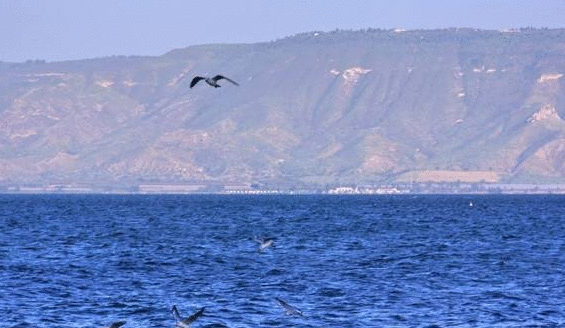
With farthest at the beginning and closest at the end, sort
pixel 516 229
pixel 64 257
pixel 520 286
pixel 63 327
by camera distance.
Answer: pixel 516 229, pixel 64 257, pixel 520 286, pixel 63 327

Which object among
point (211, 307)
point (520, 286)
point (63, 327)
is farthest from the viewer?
point (520, 286)

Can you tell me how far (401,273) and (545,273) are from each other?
6556 mm

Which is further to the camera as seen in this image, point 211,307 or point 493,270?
point 493,270

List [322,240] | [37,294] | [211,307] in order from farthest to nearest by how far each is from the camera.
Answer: [322,240]
[37,294]
[211,307]

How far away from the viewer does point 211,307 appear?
176 feet

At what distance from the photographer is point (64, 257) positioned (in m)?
81.2

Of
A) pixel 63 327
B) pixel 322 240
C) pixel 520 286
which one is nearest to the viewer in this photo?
pixel 63 327

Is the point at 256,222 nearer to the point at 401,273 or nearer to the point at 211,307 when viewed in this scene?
the point at 401,273

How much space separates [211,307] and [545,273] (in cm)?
2117

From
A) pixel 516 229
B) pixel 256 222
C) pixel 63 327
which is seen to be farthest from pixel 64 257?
pixel 256 222

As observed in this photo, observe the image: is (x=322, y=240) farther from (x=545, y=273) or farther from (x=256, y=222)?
(x=256, y=222)

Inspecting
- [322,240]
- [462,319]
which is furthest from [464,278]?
[322,240]

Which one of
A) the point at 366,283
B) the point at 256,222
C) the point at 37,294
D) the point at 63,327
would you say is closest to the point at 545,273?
the point at 366,283

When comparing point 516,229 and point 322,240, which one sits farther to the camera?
point 516,229
